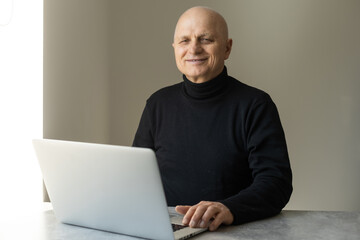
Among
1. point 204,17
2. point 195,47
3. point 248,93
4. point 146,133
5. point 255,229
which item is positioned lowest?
point 255,229

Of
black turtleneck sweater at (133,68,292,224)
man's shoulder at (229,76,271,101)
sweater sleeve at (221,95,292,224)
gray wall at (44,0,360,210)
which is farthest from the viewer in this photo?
gray wall at (44,0,360,210)

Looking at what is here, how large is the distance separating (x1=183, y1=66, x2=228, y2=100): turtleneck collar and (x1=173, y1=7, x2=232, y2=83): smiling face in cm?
3

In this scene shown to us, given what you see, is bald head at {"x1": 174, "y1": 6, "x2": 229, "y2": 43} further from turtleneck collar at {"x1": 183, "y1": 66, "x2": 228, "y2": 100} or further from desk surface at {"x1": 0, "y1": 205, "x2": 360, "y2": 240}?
desk surface at {"x1": 0, "y1": 205, "x2": 360, "y2": 240}

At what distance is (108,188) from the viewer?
1.24 metres

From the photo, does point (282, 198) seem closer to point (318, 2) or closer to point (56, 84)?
point (56, 84)

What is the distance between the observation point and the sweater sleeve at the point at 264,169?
4.79ft

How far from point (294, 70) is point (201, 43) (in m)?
1.54

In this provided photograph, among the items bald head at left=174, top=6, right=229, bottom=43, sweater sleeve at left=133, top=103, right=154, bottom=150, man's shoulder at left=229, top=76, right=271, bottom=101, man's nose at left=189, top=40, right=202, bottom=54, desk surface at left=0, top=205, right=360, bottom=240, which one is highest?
bald head at left=174, top=6, right=229, bottom=43

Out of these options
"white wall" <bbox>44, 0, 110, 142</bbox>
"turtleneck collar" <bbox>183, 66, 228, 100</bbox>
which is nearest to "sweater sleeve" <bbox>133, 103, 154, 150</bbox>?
"turtleneck collar" <bbox>183, 66, 228, 100</bbox>

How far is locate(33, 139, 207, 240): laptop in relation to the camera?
46.0 inches

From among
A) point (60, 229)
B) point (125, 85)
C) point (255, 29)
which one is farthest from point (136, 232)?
point (255, 29)

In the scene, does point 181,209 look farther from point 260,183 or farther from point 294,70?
point 294,70

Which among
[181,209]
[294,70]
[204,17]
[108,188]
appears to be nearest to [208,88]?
[204,17]

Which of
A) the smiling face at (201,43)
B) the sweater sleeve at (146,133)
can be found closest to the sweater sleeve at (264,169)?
the smiling face at (201,43)
